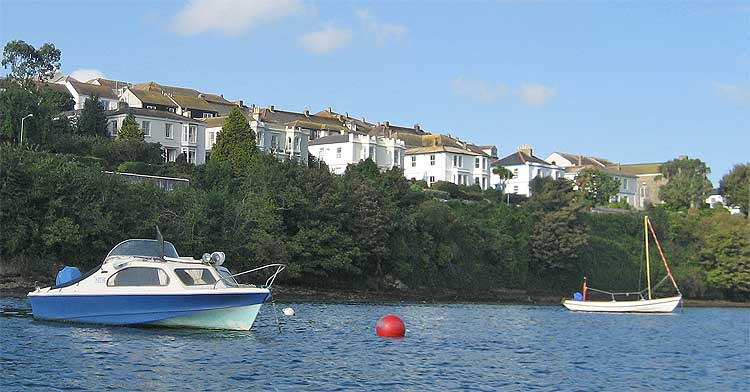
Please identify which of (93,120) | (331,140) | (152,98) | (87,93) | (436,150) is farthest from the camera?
(436,150)

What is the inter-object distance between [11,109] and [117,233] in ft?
74.3

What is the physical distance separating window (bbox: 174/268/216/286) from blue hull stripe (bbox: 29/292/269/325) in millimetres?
806

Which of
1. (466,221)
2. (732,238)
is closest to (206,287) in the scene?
(466,221)

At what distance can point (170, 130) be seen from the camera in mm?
106938

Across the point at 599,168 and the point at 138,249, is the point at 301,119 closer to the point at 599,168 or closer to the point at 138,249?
the point at 599,168

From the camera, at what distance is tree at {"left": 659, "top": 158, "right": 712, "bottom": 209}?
135 m

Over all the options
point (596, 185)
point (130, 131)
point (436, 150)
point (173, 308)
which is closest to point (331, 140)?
point (436, 150)

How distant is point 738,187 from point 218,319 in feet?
386

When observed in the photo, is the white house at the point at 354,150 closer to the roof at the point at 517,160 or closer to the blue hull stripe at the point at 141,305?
the roof at the point at 517,160

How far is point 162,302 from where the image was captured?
35.2m

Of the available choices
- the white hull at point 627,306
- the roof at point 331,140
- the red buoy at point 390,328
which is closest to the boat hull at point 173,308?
the red buoy at point 390,328

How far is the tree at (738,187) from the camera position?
5276 inches

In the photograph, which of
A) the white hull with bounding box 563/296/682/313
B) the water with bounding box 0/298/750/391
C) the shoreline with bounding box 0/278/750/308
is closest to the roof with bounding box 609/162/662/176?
the shoreline with bounding box 0/278/750/308

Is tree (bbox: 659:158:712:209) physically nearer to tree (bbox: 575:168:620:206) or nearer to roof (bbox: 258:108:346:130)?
tree (bbox: 575:168:620:206)
